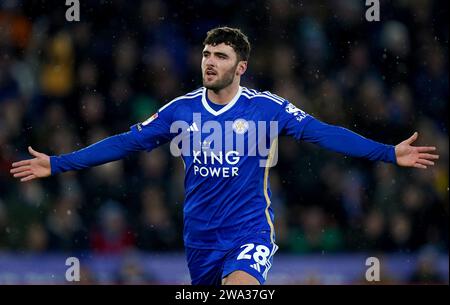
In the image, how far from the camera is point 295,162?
42.9ft

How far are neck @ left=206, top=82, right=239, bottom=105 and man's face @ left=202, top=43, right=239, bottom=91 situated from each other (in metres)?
0.06

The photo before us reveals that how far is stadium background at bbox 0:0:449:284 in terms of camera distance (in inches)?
484

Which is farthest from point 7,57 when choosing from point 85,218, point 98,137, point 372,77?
point 372,77

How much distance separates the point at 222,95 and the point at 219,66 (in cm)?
24

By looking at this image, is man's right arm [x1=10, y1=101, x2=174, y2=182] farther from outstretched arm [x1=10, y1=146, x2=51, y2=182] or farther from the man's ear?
the man's ear

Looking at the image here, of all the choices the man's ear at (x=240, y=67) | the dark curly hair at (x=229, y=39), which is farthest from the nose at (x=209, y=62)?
the man's ear at (x=240, y=67)

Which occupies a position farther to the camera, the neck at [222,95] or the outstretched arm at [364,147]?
the neck at [222,95]

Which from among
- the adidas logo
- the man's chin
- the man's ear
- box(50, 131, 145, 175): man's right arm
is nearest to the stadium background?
box(50, 131, 145, 175): man's right arm

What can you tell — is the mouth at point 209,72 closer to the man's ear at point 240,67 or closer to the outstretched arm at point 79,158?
the man's ear at point 240,67

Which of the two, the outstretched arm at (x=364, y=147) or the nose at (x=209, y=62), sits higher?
the nose at (x=209, y=62)

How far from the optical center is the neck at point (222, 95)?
25.7 feet

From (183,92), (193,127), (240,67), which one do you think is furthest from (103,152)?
(183,92)

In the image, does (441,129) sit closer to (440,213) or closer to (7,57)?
(440,213)

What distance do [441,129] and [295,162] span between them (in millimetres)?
2400
